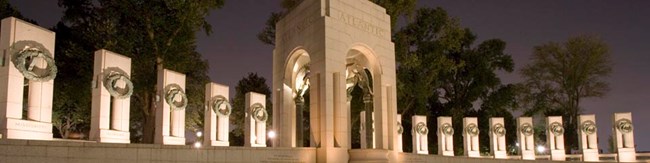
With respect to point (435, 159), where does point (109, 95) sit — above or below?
above

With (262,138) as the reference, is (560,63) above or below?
above

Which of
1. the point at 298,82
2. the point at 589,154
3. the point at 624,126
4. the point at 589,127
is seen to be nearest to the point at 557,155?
the point at 589,154

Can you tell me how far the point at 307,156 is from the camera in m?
19.7

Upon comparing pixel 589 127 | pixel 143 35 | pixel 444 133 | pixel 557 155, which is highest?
pixel 143 35

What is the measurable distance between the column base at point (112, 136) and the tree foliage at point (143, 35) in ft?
46.9

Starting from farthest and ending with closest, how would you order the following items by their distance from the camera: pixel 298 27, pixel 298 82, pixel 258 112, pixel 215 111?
pixel 258 112, pixel 215 111, pixel 298 82, pixel 298 27

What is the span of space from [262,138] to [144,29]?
11.2 metres

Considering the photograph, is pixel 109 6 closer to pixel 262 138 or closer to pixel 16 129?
pixel 262 138

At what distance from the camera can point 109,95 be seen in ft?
69.1

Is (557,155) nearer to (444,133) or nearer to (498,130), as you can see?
(498,130)

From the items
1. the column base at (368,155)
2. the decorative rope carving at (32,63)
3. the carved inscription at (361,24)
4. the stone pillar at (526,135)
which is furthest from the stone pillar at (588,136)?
→ the decorative rope carving at (32,63)

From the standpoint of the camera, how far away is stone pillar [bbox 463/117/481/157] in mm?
38906

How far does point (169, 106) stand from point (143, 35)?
43.2ft

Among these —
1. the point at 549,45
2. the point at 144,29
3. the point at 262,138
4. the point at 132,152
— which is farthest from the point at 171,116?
the point at 549,45
